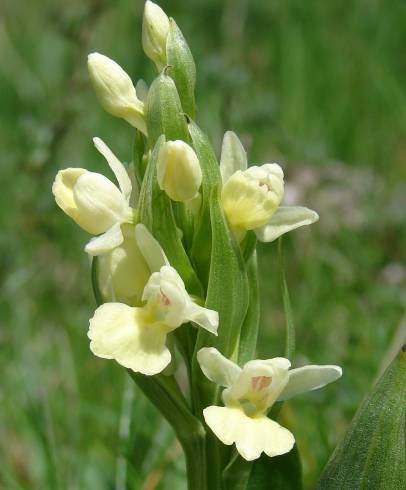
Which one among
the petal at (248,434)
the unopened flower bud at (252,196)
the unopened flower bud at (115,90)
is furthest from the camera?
the unopened flower bud at (115,90)

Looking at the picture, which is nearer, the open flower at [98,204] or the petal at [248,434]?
the petal at [248,434]

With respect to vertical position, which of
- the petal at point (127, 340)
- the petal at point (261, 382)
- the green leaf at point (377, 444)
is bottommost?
the green leaf at point (377, 444)

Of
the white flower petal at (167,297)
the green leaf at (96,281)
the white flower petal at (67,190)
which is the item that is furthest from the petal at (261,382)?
the white flower petal at (67,190)

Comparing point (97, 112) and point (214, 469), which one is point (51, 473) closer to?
point (214, 469)

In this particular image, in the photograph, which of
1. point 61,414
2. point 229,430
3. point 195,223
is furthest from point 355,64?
point 229,430

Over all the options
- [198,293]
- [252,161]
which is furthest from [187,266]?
[252,161]

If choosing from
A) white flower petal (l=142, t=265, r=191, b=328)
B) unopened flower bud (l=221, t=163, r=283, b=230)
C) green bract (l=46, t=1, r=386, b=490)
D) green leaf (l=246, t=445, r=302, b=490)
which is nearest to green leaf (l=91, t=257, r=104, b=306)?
green bract (l=46, t=1, r=386, b=490)

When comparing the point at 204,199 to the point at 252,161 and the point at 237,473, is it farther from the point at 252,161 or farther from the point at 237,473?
the point at 252,161

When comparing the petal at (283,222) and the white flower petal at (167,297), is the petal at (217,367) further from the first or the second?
the petal at (283,222)
